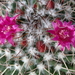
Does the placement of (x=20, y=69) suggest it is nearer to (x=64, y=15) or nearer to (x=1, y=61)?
(x=1, y=61)

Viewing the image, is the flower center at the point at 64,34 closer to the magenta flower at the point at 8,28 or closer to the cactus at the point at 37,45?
the cactus at the point at 37,45

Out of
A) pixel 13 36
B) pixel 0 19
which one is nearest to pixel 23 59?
pixel 13 36

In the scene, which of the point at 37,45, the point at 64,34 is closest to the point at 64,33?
the point at 64,34

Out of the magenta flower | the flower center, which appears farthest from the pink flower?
the magenta flower

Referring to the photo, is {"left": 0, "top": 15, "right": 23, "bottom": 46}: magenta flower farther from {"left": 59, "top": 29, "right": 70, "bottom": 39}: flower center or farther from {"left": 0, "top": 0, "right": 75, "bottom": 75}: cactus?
{"left": 59, "top": 29, "right": 70, "bottom": 39}: flower center

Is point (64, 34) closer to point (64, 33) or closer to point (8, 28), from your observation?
point (64, 33)

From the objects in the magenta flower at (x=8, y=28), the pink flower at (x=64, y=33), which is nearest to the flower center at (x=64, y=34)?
the pink flower at (x=64, y=33)
